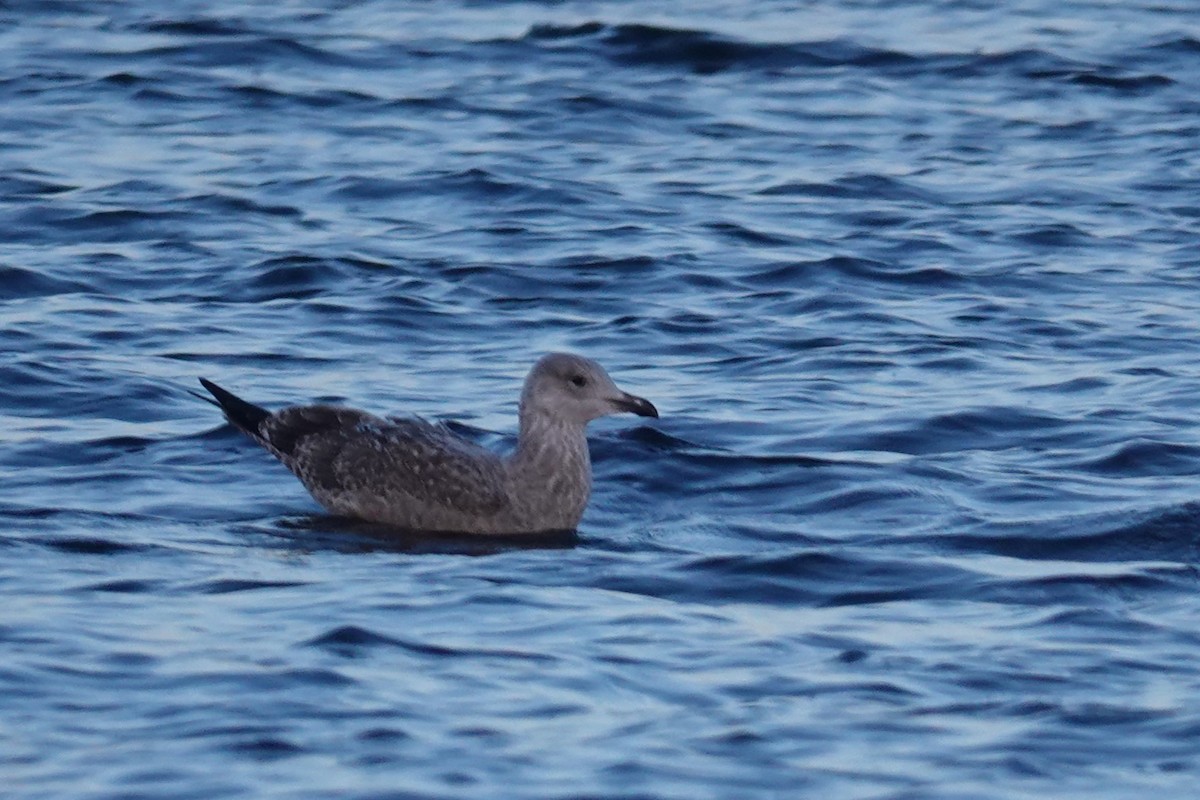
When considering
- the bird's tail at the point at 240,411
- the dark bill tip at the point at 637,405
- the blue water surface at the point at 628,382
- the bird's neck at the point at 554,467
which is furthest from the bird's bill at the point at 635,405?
the bird's tail at the point at 240,411

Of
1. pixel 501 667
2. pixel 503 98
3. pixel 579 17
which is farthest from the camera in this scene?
pixel 579 17

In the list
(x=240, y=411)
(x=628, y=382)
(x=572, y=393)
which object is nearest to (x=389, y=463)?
(x=572, y=393)

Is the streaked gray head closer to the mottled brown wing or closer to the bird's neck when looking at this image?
the bird's neck

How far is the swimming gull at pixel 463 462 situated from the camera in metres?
10.3

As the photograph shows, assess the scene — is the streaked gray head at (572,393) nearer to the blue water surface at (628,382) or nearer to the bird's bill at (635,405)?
the bird's bill at (635,405)

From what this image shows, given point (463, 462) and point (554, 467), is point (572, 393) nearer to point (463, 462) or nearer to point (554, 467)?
point (554, 467)

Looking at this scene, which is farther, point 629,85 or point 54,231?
point 629,85

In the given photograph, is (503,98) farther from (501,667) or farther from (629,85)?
(501,667)

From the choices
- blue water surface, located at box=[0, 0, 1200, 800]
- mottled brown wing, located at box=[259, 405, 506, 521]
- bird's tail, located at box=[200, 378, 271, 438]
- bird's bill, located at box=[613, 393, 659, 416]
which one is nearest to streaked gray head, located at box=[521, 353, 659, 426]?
bird's bill, located at box=[613, 393, 659, 416]

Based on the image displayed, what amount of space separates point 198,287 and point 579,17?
8.66 metres

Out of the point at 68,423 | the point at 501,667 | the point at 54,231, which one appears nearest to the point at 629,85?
the point at 54,231

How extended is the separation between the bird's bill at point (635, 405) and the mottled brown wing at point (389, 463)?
534mm

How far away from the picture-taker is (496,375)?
12766 mm

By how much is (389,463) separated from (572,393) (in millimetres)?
778
